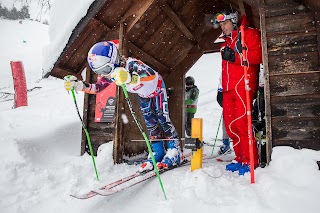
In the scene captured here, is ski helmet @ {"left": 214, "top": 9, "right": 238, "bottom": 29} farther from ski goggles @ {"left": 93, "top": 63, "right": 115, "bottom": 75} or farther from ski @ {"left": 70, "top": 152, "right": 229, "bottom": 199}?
ski @ {"left": 70, "top": 152, "right": 229, "bottom": 199}

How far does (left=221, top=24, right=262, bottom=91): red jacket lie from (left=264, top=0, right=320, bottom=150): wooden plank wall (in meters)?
0.35

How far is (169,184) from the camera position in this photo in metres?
3.25

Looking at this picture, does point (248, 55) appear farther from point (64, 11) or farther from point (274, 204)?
point (64, 11)

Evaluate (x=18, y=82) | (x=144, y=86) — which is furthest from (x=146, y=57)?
(x=18, y=82)

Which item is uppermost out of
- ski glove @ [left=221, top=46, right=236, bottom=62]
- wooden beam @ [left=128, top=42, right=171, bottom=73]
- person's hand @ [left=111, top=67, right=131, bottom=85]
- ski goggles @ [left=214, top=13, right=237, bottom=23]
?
ski goggles @ [left=214, top=13, right=237, bottom=23]

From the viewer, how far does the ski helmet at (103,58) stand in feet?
12.0

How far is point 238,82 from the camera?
390 cm

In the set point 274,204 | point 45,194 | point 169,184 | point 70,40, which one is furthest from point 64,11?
point 274,204

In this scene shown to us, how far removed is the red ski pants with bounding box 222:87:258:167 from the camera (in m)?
3.72

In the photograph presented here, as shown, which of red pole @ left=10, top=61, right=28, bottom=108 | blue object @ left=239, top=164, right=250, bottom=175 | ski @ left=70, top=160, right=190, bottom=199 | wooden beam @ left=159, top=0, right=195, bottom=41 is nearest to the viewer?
ski @ left=70, top=160, right=190, bottom=199

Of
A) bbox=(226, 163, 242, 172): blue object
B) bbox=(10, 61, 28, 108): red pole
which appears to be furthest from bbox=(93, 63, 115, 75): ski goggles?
bbox=(10, 61, 28, 108): red pole

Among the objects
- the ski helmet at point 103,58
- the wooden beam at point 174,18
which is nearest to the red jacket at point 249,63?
the wooden beam at point 174,18

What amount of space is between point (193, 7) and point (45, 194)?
4440 mm

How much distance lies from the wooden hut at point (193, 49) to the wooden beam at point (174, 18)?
20 mm
